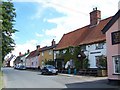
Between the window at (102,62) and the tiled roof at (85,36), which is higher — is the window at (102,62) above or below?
below

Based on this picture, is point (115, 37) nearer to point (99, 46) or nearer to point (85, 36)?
point (99, 46)

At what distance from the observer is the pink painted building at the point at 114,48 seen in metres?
24.7

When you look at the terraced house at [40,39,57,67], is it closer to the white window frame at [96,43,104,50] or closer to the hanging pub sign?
the white window frame at [96,43,104,50]

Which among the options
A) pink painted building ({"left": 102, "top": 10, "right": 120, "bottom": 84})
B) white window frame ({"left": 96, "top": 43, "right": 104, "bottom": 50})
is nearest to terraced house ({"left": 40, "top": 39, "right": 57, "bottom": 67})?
white window frame ({"left": 96, "top": 43, "right": 104, "bottom": 50})

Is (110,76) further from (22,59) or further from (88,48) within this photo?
(22,59)

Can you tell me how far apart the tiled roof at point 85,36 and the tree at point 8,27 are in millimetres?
11610

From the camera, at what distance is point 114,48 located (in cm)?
2517

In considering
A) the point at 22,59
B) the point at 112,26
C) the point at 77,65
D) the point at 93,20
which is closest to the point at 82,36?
the point at 93,20

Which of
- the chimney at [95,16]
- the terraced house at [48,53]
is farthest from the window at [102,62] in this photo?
the terraced house at [48,53]

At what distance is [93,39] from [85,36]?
17.1 feet

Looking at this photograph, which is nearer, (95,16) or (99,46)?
(99,46)

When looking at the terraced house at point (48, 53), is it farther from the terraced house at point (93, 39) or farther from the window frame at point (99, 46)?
the window frame at point (99, 46)

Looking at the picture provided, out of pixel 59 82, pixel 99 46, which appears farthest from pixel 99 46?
pixel 59 82

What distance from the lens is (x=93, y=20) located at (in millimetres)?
46906
